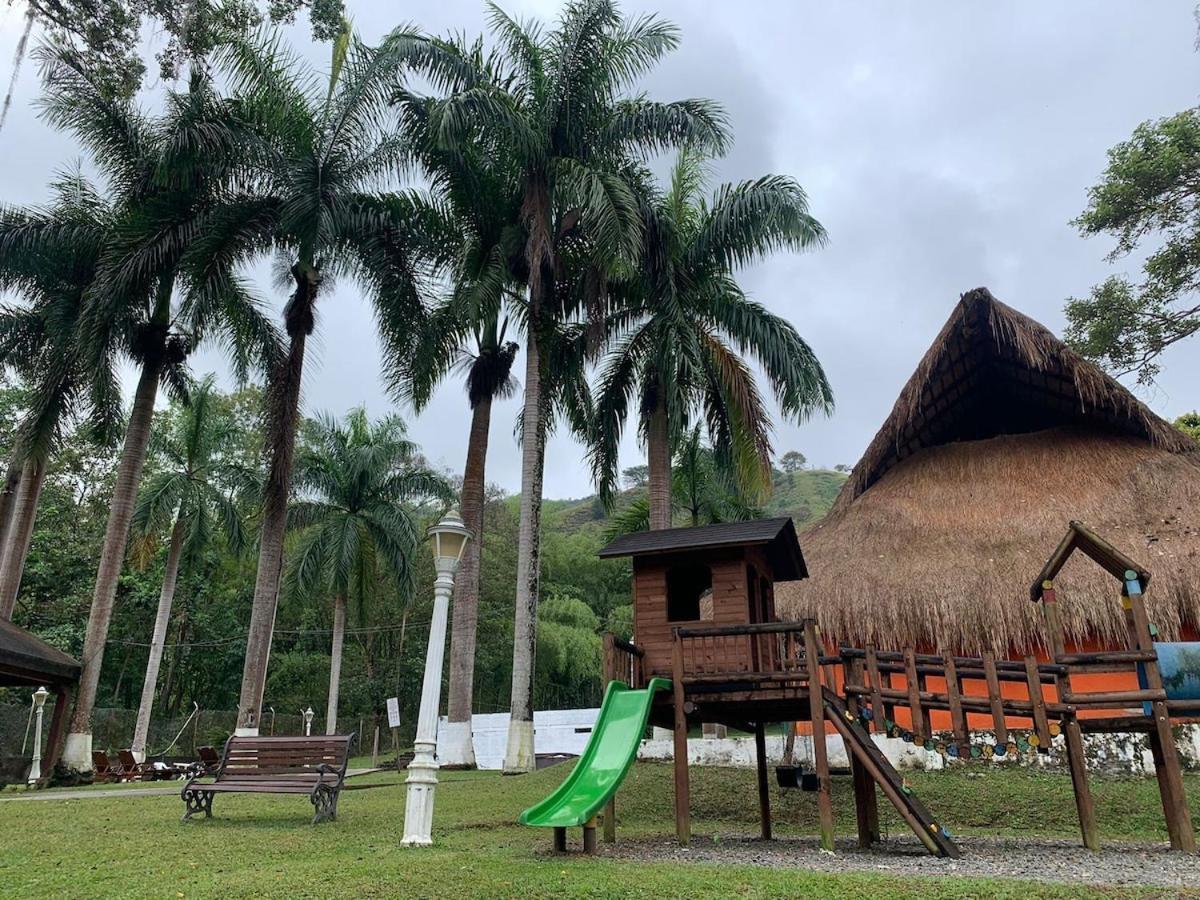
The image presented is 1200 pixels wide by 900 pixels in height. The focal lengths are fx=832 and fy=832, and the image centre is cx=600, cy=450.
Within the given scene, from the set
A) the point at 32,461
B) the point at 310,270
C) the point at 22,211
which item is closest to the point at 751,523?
the point at 310,270

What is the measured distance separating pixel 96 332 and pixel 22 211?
5362 millimetres

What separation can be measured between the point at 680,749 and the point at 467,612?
9.86 m

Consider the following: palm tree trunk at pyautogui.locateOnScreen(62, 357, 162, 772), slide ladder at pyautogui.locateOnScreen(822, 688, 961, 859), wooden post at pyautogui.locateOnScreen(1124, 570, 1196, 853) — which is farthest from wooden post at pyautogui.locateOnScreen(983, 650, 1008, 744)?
palm tree trunk at pyautogui.locateOnScreen(62, 357, 162, 772)

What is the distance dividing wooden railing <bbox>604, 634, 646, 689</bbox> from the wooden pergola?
11440 millimetres

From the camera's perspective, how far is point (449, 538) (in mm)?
9258

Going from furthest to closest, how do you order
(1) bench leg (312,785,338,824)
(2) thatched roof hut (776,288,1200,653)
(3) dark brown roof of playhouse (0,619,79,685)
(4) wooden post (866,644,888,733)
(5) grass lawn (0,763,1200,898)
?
(3) dark brown roof of playhouse (0,619,79,685), (2) thatched roof hut (776,288,1200,653), (1) bench leg (312,785,338,824), (4) wooden post (866,644,888,733), (5) grass lawn (0,763,1200,898)

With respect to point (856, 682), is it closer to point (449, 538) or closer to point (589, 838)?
point (589, 838)

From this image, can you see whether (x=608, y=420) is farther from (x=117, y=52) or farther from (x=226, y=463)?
(x=226, y=463)

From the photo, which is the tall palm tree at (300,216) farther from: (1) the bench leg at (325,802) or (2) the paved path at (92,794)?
(1) the bench leg at (325,802)

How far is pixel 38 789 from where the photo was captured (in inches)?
649

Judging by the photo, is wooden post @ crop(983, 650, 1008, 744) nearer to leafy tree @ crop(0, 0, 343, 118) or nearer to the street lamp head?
the street lamp head

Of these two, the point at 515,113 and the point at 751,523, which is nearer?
the point at 751,523

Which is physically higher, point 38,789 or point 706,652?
point 706,652

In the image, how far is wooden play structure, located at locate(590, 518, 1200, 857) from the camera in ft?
29.7
